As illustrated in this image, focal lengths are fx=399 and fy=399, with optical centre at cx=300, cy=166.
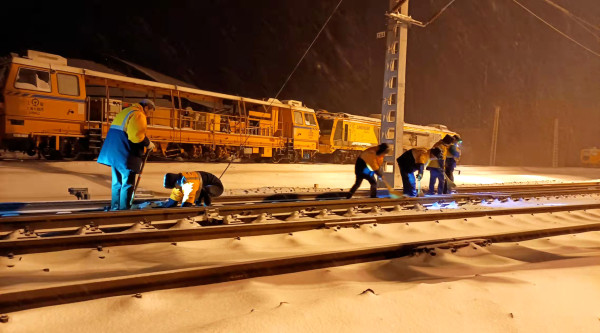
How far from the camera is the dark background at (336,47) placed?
32062mm

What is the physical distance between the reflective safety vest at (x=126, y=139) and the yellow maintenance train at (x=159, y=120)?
6.87ft

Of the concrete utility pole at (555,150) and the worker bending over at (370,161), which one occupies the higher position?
the concrete utility pole at (555,150)

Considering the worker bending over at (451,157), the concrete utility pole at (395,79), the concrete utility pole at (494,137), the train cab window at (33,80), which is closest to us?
the worker bending over at (451,157)

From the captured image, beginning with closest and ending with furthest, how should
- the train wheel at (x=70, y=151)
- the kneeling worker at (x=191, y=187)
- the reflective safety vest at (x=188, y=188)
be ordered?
1. the kneeling worker at (x=191, y=187)
2. the reflective safety vest at (x=188, y=188)
3. the train wheel at (x=70, y=151)

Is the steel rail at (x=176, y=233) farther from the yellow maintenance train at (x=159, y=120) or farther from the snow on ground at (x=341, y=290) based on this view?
the yellow maintenance train at (x=159, y=120)

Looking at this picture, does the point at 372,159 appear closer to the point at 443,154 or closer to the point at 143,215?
the point at 443,154

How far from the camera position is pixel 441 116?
39062 mm

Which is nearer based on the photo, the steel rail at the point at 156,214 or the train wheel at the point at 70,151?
the steel rail at the point at 156,214

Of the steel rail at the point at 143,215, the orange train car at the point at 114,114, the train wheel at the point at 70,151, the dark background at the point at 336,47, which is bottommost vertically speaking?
the steel rail at the point at 143,215

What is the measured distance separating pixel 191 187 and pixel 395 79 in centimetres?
746

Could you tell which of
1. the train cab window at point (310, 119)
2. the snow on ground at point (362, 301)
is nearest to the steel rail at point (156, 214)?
the snow on ground at point (362, 301)

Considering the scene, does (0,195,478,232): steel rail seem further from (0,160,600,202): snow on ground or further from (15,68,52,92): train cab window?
(15,68,52,92): train cab window

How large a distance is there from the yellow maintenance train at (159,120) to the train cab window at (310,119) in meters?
0.05

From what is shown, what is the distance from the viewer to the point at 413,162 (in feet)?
29.8
